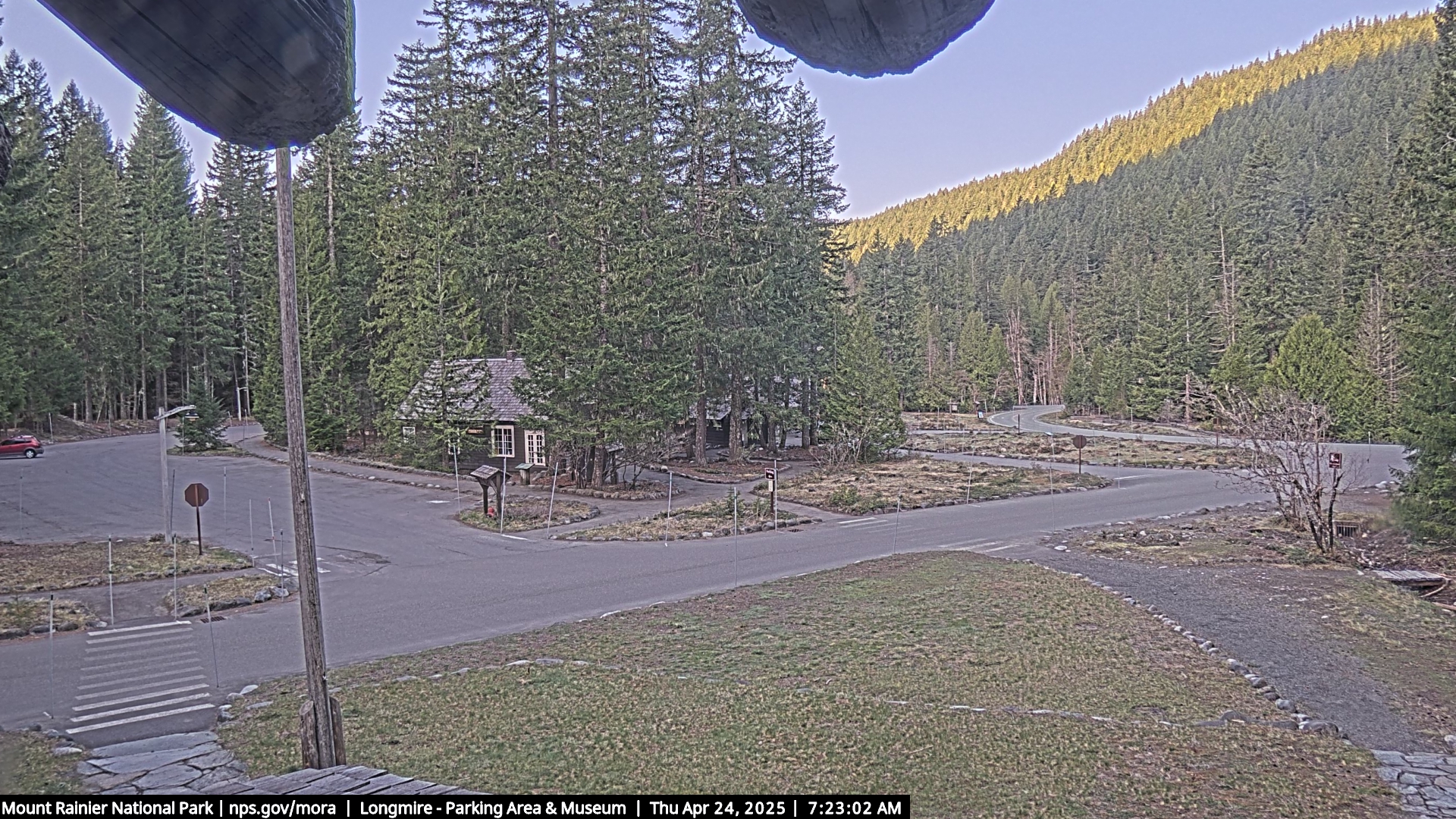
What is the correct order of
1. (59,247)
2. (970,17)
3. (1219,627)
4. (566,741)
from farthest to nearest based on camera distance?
1. (59,247)
2. (1219,627)
3. (566,741)
4. (970,17)

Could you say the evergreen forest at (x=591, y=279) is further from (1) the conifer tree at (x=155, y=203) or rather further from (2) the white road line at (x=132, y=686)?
(2) the white road line at (x=132, y=686)

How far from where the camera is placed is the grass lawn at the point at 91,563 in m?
16.0

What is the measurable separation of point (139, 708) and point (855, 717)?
24.7 ft

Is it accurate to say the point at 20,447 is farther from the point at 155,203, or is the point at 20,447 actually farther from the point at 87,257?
the point at 155,203

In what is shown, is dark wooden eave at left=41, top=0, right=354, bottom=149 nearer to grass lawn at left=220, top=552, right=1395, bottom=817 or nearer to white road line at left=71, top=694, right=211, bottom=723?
grass lawn at left=220, top=552, right=1395, bottom=817

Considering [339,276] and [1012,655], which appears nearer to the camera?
[1012,655]

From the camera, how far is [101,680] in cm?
1046

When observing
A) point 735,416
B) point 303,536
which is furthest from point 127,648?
point 735,416

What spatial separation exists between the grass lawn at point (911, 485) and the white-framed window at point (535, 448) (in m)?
9.04

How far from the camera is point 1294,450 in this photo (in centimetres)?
1947

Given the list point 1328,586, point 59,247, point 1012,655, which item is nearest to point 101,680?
point 1012,655

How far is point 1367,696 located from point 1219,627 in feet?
10.1

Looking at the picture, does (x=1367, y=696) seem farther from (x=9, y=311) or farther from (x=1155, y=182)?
(x=1155, y=182)
